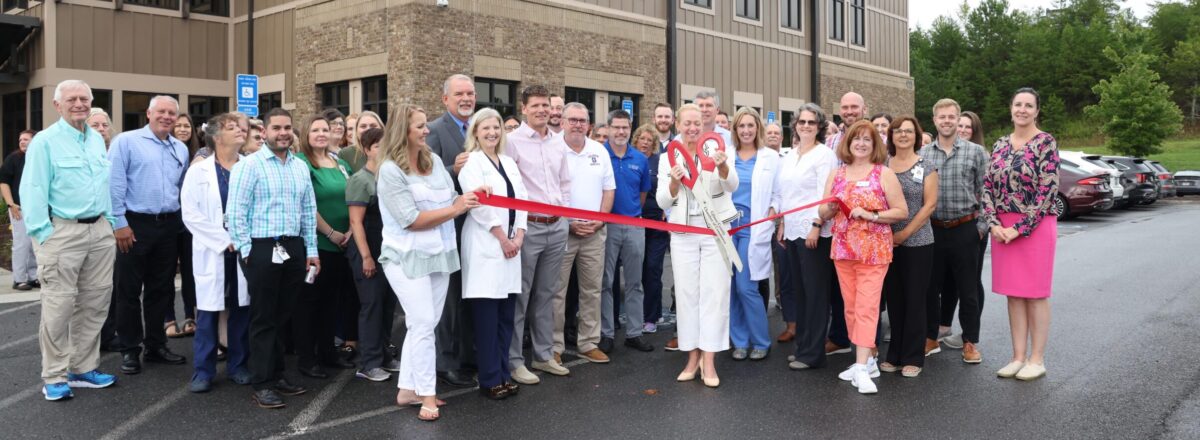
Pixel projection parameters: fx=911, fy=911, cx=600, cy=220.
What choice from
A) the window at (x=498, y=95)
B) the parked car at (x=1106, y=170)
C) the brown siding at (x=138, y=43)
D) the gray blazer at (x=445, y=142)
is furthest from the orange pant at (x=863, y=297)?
the brown siding at (x=138, y=43)

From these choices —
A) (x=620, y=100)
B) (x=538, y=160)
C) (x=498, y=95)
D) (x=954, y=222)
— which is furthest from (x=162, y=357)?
(x=620, y=100)

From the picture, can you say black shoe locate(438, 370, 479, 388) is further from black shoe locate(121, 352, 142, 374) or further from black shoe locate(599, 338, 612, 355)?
black shoe locate(121, 352, 142, 374)

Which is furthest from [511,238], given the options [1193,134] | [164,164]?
[1193,134]

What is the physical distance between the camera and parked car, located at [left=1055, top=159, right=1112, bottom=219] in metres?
21.4

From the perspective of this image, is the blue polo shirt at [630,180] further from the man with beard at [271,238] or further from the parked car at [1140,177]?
the parked car at [1140,177]

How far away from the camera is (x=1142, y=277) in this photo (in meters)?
11.4

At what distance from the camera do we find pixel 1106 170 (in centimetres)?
2228

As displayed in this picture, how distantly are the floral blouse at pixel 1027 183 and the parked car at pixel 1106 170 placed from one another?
17583 mm

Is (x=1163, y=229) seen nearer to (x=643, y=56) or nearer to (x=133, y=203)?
(x=643, y=56)

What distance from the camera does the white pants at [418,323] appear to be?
5434mm

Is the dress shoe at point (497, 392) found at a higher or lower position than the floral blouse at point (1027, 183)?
lower

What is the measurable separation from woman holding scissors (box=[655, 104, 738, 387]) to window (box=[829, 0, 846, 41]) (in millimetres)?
24558

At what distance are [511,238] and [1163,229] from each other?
17.4 metres

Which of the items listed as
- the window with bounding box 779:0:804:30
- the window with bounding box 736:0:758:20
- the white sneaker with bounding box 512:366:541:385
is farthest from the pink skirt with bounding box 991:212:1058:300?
the window with bounding box 779:0:804:30
